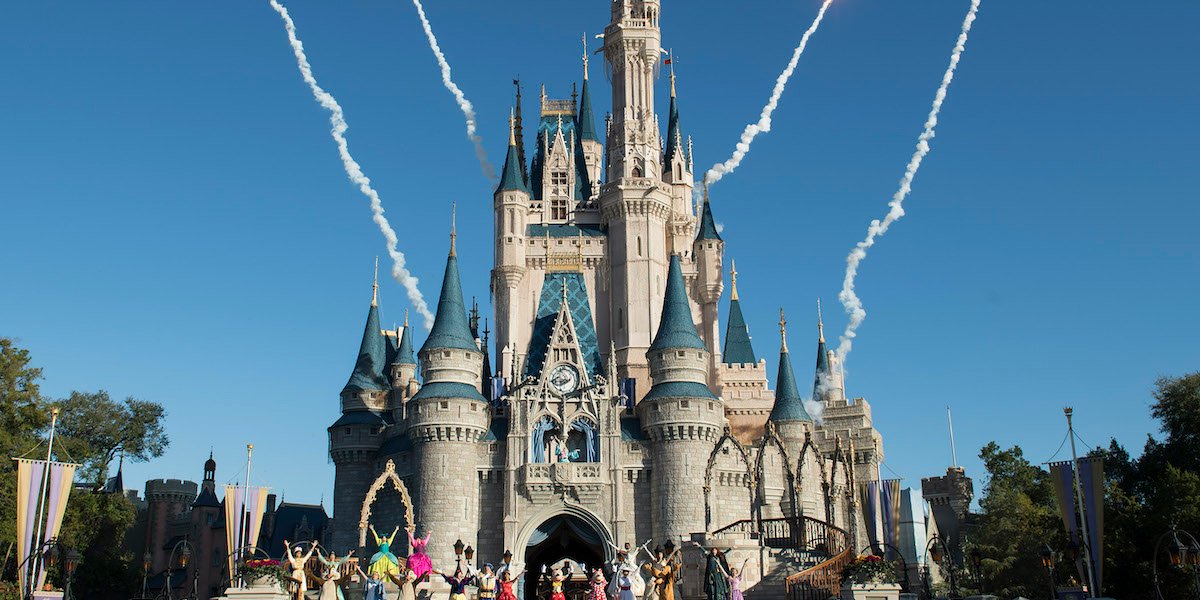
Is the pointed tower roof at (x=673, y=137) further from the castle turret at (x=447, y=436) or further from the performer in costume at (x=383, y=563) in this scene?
the performer in costume at (x=383, y=563)

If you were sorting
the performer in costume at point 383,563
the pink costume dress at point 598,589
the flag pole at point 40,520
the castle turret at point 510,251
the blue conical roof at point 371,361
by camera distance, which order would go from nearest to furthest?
the pink costume dress at point 598,589
the performer in costume at point 383,563
the flag pole at point 40,520
the blue conical roof at point 371,361
the castle turret at point 510,251

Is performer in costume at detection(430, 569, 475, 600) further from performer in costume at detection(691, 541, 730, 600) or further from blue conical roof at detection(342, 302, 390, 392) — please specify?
blue conical roof at detection(342, 302, 390, 392)

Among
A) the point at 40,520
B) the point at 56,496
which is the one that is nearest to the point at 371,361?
the point at 40,520

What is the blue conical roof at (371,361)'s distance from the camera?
60469 mm

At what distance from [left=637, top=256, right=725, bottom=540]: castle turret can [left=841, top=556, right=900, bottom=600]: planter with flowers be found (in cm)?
2247

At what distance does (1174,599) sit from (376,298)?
137 ft

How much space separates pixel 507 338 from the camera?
205ft

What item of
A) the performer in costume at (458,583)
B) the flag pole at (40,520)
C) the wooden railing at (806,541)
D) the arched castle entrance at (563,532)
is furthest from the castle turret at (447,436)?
the performer in costume at (458,583)

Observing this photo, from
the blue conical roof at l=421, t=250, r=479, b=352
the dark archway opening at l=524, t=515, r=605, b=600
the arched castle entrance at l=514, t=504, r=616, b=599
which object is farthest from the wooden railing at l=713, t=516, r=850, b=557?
the blue conical roof at l=421, t=250, r=479, b=352

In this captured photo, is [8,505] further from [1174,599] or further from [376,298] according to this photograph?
[1174,599]

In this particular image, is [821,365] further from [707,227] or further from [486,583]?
[486,583]

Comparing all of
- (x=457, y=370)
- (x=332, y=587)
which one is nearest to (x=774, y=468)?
(x=457, y=370)

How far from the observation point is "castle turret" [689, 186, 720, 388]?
217 feet

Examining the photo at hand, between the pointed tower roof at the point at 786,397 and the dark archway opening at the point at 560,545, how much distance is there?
12.5 metres
